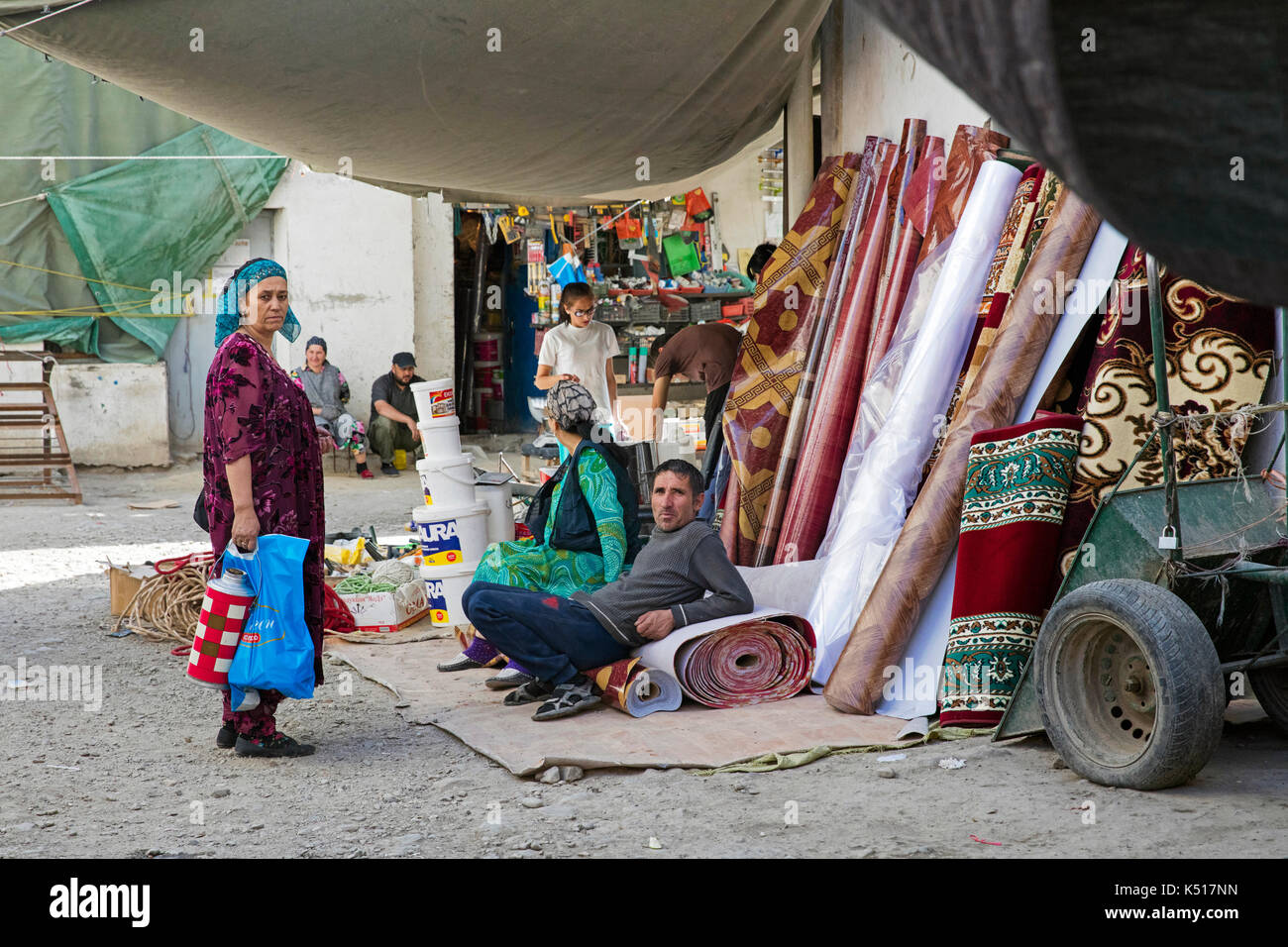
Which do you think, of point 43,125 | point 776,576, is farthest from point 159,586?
point 43,125

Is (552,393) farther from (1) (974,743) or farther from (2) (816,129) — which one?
(2) (816,129)

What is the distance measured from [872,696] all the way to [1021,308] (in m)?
1.43

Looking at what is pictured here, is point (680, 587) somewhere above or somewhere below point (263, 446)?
below

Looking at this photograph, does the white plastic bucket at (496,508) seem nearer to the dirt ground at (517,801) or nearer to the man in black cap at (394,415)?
the dirt ground at (517,801)

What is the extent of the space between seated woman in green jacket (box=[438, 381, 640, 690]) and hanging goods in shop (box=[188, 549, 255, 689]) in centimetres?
125

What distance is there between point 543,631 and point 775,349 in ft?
6.98

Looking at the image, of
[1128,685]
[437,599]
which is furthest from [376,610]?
[1128,685]

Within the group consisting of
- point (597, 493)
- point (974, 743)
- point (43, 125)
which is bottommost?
point (974, 743)

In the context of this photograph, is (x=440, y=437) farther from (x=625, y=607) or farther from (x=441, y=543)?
(x=625, y=607)

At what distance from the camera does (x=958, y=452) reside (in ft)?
13.8

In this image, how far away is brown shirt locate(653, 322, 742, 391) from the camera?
6980mm

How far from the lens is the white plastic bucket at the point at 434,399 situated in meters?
5.85

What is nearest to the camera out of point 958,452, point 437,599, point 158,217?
point 958,452

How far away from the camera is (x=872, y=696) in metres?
4.23
